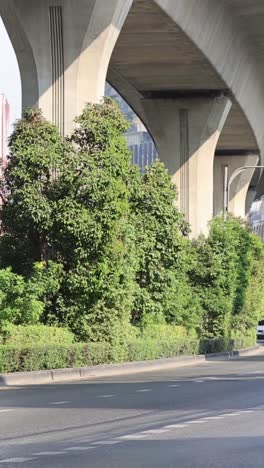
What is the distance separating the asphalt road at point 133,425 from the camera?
10.9 meters

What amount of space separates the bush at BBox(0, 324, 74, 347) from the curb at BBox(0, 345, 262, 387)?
76cm

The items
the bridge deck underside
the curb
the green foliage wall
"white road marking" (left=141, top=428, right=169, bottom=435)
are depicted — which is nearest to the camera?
"white road marking" (left=141, top=428, right=169, bottom=435)

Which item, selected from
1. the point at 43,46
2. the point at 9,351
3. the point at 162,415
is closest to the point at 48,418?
the point at 162,415

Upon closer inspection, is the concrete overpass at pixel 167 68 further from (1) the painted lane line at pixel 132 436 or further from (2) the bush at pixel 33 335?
(1) the painted lane line at pixel 132 436

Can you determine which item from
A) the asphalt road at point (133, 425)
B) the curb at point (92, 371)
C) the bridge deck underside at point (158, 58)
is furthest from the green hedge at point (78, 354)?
the bridge deck underside at point (158, 58)

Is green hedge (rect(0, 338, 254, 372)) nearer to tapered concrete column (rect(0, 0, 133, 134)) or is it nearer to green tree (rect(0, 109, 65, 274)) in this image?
green tree (rect(0, 109, 65, 274))

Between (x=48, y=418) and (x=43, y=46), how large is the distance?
16287 mm

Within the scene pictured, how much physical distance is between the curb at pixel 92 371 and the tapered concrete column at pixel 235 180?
28.0 metres

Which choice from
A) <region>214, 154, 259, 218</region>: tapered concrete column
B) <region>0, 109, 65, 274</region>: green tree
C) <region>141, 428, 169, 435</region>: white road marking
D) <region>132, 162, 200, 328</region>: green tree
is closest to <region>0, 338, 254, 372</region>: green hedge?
<region>132, 162, 200, 328</region>: green tree

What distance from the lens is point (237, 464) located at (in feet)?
34.5

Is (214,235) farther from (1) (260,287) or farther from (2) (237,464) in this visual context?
(2) (237,464)

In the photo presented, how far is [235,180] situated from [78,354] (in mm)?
44872

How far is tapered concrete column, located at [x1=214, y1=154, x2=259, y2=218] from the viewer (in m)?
64.2

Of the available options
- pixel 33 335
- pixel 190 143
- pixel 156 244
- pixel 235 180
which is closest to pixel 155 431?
pixel 33 335
